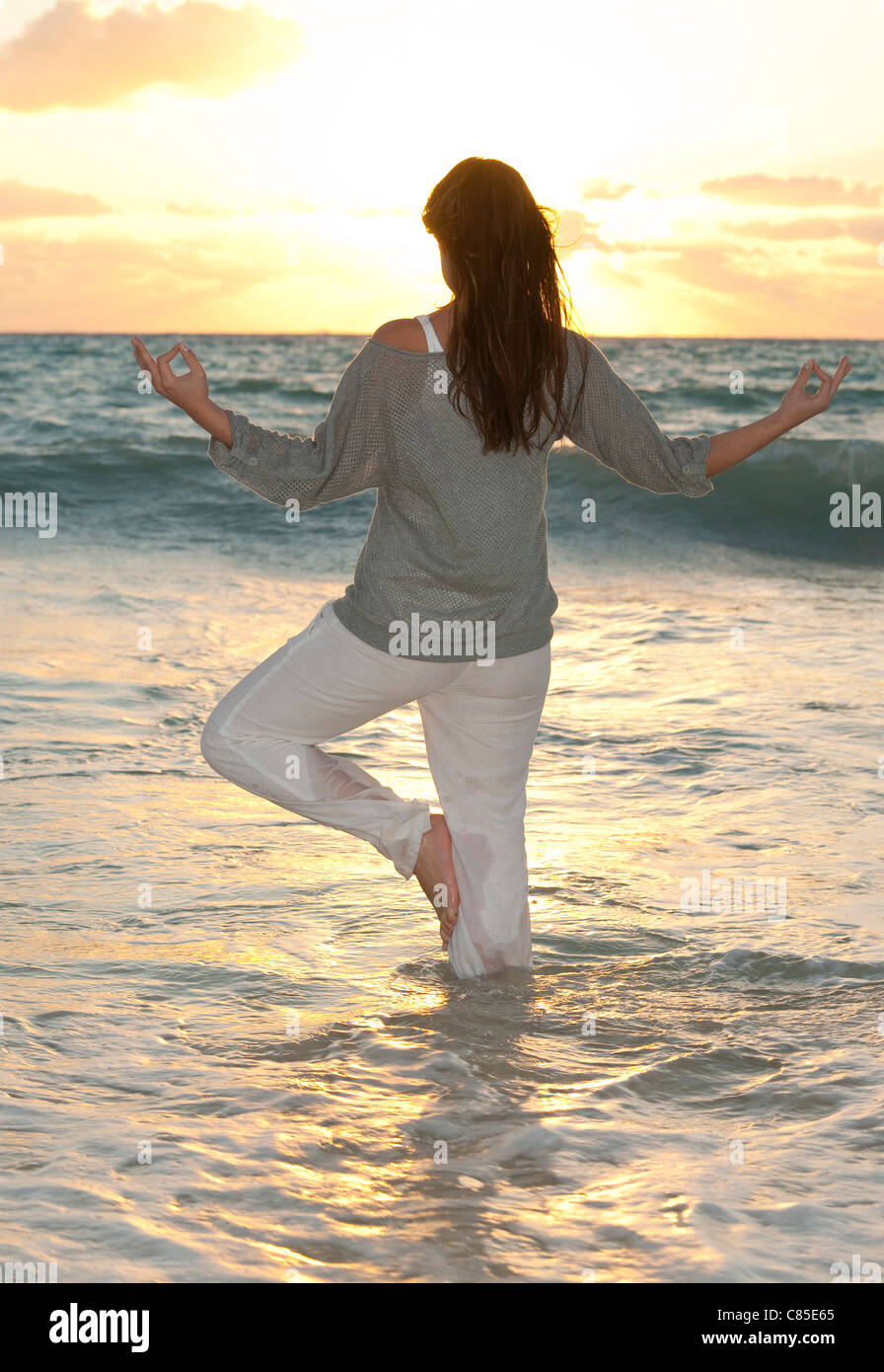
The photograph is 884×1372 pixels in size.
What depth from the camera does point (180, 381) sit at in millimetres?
3057

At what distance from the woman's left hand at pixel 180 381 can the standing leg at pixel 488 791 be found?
2.87ft

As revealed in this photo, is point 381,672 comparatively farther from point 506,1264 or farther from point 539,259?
point 506,1264

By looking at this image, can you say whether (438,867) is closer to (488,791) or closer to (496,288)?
(488,791)

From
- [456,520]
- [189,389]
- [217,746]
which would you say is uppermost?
[189,389]

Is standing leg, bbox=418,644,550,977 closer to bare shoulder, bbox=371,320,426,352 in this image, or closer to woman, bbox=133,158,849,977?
woman, bbox=133,158,849,977

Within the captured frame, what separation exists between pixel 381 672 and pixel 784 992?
52.6 inches

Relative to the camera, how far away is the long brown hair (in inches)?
121

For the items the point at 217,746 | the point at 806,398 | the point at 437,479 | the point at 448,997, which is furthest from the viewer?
the point at 448,997

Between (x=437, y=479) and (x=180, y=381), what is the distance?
0.59 m

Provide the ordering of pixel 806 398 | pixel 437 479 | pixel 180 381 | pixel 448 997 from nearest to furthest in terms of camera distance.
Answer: pixel 180 381, pixel 437 479, pixel 806 398, pixel 448 997

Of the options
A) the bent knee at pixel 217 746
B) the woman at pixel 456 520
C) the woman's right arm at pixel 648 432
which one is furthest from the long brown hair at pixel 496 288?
the bent knee at pixel 217 746

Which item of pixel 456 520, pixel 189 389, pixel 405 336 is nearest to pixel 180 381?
pixel 189 389

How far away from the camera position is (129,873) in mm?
4484

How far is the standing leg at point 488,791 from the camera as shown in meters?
3.45
